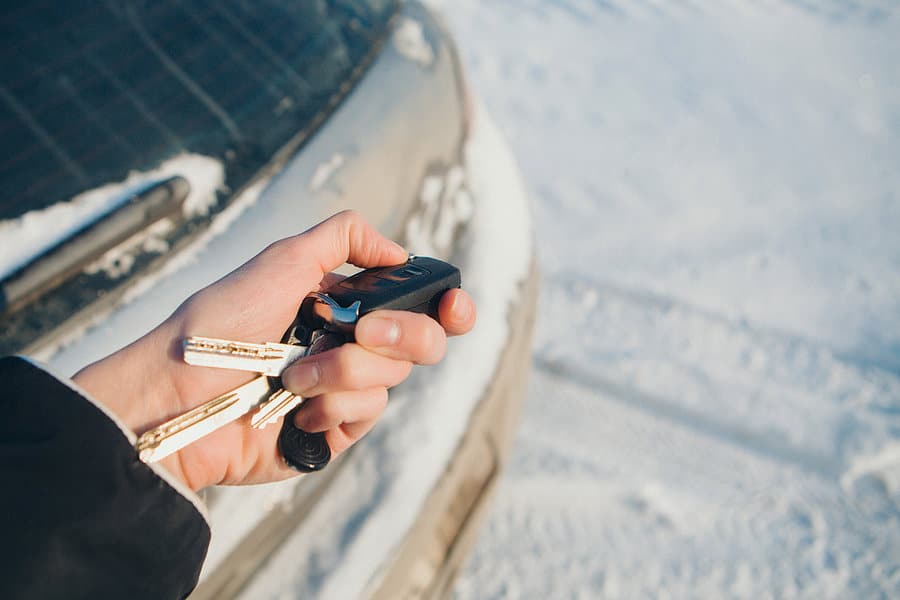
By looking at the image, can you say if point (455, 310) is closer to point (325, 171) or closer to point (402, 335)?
point (402, 335)

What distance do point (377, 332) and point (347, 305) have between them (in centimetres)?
6

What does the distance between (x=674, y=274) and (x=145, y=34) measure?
226cm

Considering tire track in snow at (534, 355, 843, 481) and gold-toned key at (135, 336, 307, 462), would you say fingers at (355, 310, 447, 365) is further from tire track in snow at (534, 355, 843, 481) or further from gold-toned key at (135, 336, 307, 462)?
tire track in snow at (534, 355, 843, 481)

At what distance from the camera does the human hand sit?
94cm

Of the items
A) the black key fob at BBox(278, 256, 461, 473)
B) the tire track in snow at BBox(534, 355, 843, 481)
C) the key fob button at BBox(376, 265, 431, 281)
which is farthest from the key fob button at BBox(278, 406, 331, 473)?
the tire track in snow at BBox(534, 355, 843, 481)

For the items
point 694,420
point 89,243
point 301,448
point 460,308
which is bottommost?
point 694,420

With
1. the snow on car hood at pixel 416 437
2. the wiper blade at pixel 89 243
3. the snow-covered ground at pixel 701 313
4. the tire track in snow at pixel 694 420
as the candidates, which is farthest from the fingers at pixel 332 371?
the tire track in snow at pixel 694 420

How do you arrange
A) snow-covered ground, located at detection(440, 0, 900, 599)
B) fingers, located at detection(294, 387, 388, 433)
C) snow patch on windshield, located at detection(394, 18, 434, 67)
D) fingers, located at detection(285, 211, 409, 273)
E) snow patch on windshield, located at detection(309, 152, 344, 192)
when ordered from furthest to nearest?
snow-covered ground, located at detection(440, 0, 900, 599) < snow patch on windshield, located at detection(394, 18, 434, 67) < snow patch on windshield, located at detection(309, 152, 344, 192) < fingers, located at detection(285, 211, 409, 273) < fingers, located at detection(294, 387, 388, 433)

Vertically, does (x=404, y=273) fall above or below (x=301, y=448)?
above

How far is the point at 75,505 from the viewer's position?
2.68 ft

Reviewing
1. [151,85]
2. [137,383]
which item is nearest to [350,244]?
[137,383]

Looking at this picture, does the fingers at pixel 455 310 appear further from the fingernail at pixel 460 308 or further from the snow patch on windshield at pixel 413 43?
the snow patch on windshield at pixel 413 43

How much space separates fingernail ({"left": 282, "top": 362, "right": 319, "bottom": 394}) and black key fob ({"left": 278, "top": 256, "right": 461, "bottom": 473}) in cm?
5

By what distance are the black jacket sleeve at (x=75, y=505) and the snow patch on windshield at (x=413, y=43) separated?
123 centimetres
